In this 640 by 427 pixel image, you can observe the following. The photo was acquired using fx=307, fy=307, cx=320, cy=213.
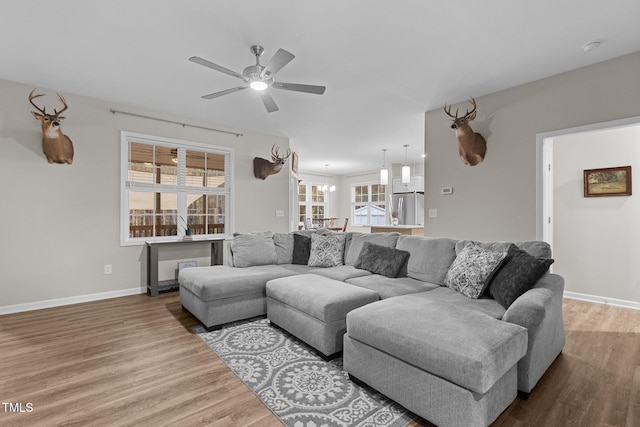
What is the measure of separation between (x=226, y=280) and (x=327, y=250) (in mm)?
1285

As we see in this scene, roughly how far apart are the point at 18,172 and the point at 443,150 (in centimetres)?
536

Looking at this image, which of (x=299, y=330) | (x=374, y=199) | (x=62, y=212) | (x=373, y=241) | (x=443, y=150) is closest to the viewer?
(x=299, y=330)

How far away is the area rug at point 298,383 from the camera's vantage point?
5.59 ft

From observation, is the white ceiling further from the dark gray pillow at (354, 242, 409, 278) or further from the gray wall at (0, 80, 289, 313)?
the dark gray pillow at (354, 242, 409, 278)

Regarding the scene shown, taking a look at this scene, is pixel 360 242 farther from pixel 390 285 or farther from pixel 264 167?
pixel 264 167

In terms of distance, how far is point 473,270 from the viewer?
95.6 inches

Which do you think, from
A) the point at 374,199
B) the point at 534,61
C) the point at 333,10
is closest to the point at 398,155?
the point at 374,199

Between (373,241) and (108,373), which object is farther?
(373,241)

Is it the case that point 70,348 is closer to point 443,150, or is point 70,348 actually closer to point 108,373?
point 108,373

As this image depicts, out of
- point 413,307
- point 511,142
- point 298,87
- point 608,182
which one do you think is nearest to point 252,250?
point 298,87

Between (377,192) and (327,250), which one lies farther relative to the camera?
(377,192)

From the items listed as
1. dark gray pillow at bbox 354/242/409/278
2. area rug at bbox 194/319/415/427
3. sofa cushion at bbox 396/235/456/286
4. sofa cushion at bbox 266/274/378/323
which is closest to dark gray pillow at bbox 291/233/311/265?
dark gray pillow at bbox 354/242/409/278

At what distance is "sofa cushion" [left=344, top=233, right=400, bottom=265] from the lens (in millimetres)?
3445

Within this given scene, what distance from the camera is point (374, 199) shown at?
34.0 ft
